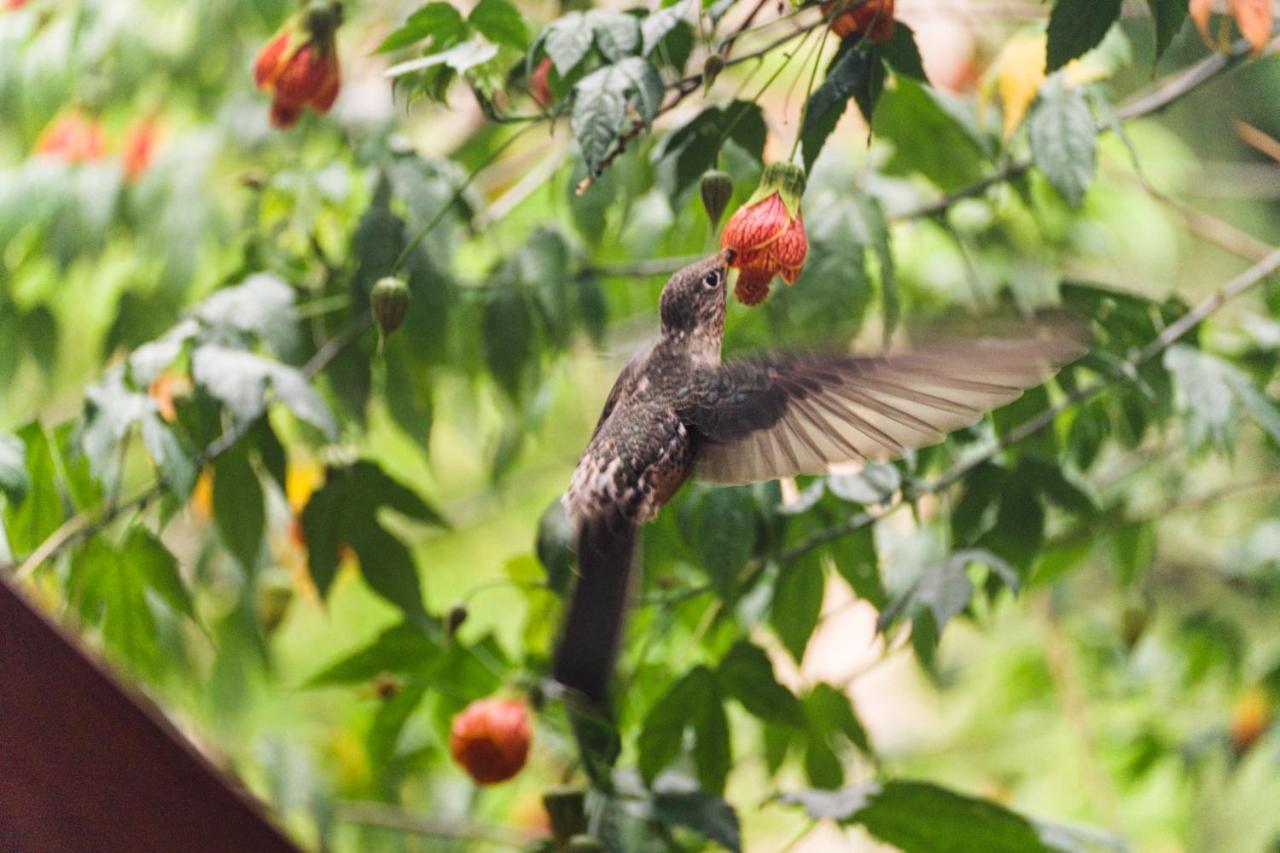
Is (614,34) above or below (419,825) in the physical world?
above

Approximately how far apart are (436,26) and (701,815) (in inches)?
22.8

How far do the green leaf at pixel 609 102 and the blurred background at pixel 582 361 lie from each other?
0.05 meters

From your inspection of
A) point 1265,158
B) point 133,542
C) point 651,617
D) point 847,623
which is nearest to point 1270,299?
point 651,617

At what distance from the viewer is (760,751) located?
4.67ft

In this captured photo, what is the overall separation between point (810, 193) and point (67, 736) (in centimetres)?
74

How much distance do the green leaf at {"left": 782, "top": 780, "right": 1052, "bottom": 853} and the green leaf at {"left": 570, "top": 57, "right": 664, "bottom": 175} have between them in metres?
0.53

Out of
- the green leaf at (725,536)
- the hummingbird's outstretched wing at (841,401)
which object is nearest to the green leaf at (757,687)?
the green leaf at (725,536)

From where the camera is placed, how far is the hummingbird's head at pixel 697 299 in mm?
613

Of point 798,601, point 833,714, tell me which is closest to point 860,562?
point 798,601

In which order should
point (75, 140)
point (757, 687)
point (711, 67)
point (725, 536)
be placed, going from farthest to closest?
point (75, 140)
point (757, 687)
point (725, 536)
point (711, 67)

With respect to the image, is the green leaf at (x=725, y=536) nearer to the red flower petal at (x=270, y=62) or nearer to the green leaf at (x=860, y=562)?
the green leaf at (x=860, y=562)

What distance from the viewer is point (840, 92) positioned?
30.2 inches

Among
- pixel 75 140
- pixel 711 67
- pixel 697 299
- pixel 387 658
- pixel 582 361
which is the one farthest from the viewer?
pixel 75 140

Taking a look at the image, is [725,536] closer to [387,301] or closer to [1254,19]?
[387,301]
